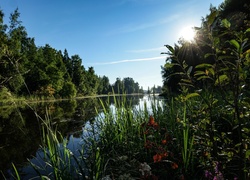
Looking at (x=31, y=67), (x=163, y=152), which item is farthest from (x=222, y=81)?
(x=31, y=67)

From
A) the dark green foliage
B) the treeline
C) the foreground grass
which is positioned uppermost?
the treeline

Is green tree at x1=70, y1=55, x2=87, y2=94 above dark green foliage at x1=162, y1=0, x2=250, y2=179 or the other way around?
above

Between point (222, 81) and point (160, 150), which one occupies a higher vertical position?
point (222, 81)

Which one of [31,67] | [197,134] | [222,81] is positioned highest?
[31,67]

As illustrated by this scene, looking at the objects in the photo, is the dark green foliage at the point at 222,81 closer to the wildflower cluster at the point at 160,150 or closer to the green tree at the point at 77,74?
the wildflower cluster at the point at 160,150

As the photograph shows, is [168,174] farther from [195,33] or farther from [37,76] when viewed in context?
[37,76]

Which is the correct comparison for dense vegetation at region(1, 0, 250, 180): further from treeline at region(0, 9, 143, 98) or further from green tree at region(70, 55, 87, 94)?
green tree at region(70, 55, 87, 94)

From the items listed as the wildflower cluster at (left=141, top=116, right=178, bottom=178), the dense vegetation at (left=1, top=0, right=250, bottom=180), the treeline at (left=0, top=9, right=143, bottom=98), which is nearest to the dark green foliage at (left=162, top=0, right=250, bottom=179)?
the dense vegetation at (left=1, top=0, right=250, bottom=180)

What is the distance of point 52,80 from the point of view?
48.9 metres

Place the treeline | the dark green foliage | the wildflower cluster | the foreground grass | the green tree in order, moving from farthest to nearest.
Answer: the green tree → the treeline → the wildflower cluster → the foreground grass → the dark green foliage

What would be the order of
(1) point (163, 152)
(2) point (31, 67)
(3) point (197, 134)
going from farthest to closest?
(2) point (31, 67), (3) point (197, 134), (1) point (163, 152)

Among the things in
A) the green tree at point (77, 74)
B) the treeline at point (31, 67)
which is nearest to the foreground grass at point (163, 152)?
the treeline at point (31, 67)

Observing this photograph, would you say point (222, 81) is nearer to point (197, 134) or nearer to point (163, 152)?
point (163, 152)

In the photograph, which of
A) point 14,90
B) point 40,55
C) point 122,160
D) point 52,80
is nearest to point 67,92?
point 52,80
